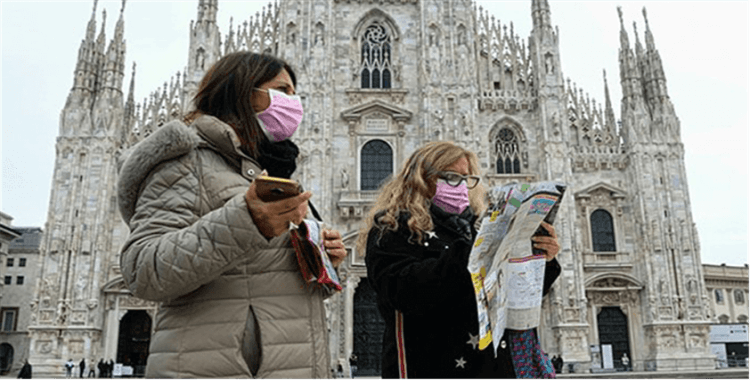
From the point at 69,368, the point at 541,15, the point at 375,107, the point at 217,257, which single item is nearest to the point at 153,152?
the point at 217,257

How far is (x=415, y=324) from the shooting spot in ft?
10.3

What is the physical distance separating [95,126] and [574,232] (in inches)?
684

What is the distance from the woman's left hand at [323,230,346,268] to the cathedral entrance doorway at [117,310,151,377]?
796 inches

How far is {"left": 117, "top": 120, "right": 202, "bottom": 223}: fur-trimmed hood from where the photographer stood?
2133 mm

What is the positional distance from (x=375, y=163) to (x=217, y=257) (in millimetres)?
20531

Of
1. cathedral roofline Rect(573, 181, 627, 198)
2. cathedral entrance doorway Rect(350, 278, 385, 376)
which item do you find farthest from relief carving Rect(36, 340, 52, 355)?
cathedral roofline Rect(573, 181, 627, 198)

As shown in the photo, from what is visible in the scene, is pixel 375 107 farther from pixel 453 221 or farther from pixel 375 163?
pixel 453 221

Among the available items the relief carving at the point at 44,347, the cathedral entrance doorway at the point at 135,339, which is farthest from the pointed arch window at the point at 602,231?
the relief carving at the point at 44,347

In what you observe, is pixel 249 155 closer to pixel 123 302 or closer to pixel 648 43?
pixel 123 302

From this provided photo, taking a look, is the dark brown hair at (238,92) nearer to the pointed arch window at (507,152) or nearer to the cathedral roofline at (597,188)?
the pointed arch window at (507,152)

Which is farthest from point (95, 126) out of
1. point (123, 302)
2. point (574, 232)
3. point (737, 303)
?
point (737, 303)

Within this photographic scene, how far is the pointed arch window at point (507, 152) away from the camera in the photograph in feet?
74.4

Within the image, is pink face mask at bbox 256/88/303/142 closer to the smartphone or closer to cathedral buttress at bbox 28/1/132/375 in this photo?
the smartphone

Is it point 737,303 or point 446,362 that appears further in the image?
point 737,303
